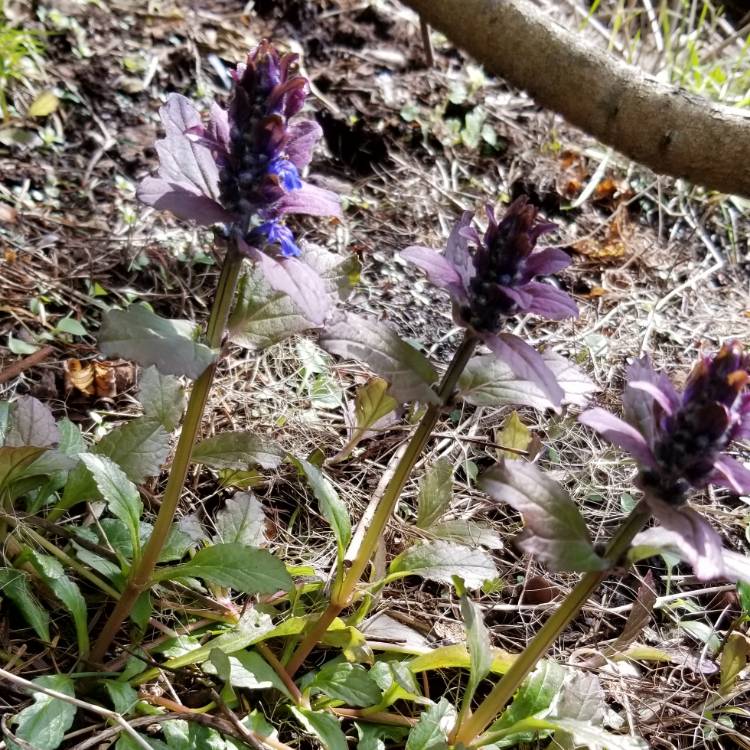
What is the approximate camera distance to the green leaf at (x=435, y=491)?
2121 mm

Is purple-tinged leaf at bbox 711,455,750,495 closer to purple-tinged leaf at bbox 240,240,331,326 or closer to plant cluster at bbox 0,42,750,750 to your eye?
plant cluster at bbox 0,42,750,750

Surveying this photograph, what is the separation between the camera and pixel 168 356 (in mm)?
1455

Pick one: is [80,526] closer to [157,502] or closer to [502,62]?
[157,502]

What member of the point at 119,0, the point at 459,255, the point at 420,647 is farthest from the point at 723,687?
the point at 119,0

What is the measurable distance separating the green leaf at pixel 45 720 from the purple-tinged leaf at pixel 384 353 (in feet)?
3.05

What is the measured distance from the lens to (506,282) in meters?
1.50

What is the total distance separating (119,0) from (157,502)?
8.95 ft

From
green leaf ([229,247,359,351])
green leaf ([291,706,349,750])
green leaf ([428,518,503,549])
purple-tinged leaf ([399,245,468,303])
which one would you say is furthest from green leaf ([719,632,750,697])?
green leaf ([229,247,359,351])

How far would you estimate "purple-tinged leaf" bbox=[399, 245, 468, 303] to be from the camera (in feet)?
4.93

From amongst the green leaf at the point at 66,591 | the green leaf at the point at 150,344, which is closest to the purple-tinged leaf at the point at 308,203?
the green leaf at the point at 150,344

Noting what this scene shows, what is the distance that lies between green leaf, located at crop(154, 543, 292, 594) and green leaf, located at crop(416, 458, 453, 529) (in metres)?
0.51

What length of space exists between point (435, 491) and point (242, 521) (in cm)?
51

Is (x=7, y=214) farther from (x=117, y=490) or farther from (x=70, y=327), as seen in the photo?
(x=117, y=490)

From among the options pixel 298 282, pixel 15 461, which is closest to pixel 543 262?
pixel 298 282
